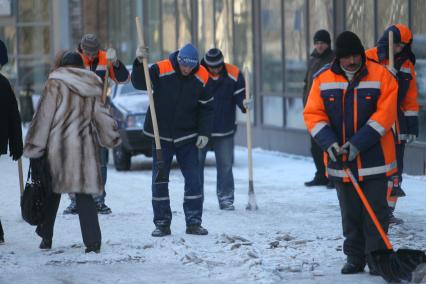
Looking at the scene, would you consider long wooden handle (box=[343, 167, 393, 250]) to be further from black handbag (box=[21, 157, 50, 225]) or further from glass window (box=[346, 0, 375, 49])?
glass window (box=[346, 0, 375, 49])

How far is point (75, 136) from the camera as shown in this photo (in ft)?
32.3

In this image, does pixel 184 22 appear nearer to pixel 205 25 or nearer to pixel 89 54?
pixel 205 25

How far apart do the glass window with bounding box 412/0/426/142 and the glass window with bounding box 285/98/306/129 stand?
3.93 meters

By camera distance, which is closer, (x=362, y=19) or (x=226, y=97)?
(x=226, y=97)

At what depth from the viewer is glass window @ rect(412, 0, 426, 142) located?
52.4 ft

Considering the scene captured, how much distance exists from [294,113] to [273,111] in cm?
107

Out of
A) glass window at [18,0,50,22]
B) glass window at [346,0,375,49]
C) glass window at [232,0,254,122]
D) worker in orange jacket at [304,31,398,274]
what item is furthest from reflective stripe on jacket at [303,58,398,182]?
glass window at [18,0,50,22]

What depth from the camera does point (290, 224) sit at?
11.5m

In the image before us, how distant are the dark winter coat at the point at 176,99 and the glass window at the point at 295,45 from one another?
910 centimetres

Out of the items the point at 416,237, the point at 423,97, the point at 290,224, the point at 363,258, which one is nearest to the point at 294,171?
the point at 423,97

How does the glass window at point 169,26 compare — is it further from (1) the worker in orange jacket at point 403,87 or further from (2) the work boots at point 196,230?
(2) the work boots at point 196,230

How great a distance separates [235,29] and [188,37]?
342 cm

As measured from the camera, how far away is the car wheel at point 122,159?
18016 mm

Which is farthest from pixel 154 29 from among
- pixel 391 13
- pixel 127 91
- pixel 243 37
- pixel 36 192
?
pixel 36 192
